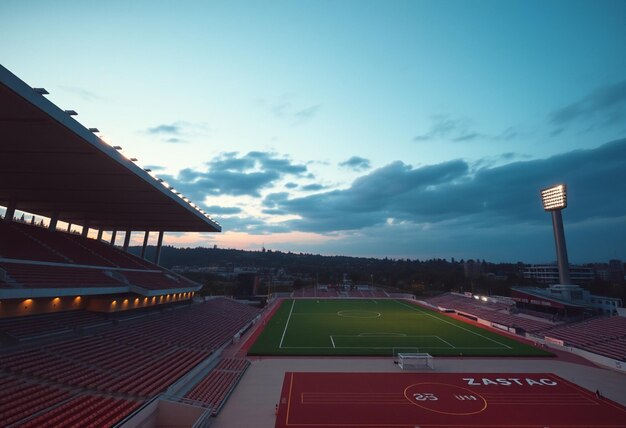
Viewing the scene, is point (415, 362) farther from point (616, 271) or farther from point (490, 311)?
point (616, 271)

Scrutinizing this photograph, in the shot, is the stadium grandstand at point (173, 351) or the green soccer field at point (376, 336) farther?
the green soccer field at point (376, 336)

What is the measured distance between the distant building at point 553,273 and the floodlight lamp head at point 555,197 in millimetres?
78658

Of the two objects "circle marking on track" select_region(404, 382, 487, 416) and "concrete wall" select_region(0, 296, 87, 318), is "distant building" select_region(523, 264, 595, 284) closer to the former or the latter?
"circle marking on track" select_region(404, 382, 487, 416)

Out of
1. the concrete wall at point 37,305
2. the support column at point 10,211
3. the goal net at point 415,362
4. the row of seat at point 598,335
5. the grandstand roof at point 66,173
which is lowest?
the goal net at point 415,362

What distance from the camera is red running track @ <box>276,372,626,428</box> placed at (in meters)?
14.3

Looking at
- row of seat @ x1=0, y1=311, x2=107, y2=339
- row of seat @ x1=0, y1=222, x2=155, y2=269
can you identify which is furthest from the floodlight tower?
row of seat @ x1=0, y1=222, x2=155, y2=269

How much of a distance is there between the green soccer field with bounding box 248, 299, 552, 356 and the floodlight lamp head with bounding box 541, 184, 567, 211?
54.8 feet

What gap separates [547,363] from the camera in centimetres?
2334

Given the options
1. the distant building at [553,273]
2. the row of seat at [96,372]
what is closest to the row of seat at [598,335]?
the row of seat at [96,372]

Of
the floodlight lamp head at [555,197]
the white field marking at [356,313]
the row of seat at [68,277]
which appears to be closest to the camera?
the row of seat at [68,277]

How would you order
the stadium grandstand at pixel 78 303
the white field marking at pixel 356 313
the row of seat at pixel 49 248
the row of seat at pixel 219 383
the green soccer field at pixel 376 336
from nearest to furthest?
1. the stadium grandstand at pixel 78 303
2. the row of seat at pixel 219 383
3. the row of seat at pixel 49 248
4. the green soccer field at pixel 376 336
5. the white field marking at pixel 356 313

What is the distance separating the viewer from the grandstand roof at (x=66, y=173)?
12.9 metres

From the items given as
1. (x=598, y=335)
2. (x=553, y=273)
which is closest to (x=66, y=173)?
(x=598, y=335)

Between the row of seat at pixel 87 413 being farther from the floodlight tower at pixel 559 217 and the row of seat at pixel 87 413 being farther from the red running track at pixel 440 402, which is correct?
the floodlight tower at pixel 559 217
